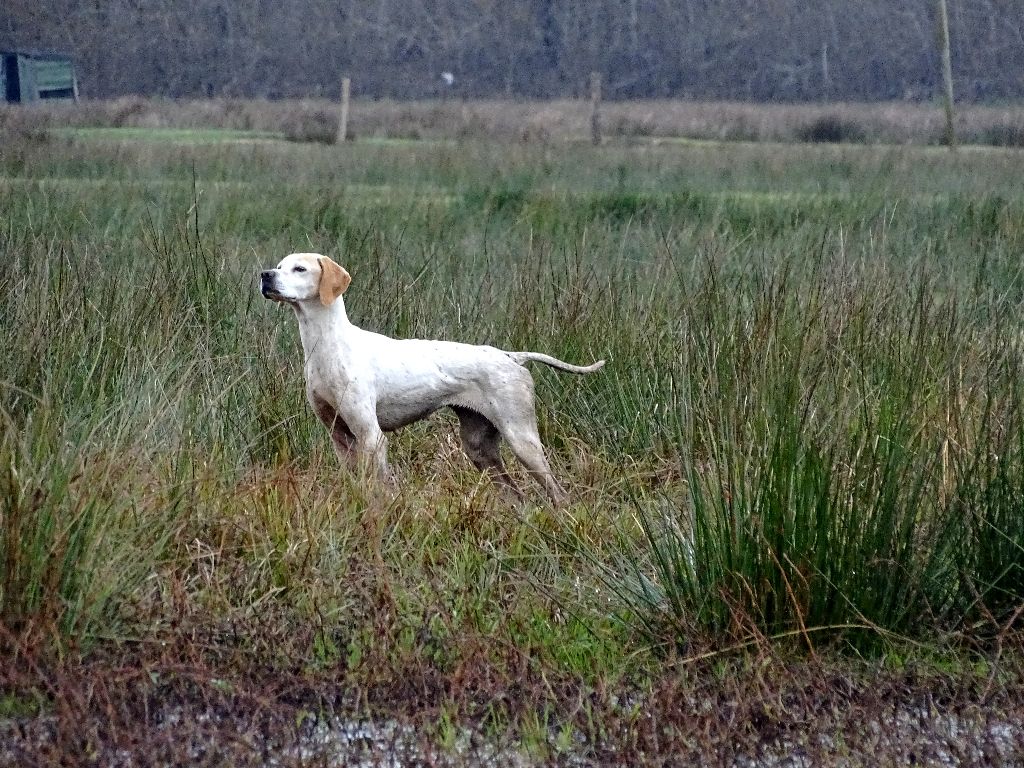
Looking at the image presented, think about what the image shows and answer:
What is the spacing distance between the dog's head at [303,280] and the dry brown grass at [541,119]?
20.7 metres

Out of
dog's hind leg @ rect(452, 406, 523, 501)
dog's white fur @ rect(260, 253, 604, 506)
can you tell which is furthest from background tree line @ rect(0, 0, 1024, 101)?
dog's white fur @ rect(260, 253, 604, 506)

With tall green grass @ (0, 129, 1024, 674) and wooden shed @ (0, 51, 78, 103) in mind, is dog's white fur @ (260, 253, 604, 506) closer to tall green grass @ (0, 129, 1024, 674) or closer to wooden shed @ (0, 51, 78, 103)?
tall green grass @ (0, 129, 1024, 674)

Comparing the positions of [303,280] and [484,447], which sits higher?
[303,280]

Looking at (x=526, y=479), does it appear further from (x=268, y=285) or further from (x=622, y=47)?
(x=622, y=47)

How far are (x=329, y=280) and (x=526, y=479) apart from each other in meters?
1.21

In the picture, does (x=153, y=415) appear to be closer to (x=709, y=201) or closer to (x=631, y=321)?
(x=631, y=321)

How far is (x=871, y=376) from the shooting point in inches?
237

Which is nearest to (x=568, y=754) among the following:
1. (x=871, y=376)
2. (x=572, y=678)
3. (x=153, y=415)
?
(x=572, y=678)

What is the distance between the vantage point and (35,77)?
32625 mm

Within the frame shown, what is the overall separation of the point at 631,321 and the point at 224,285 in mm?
1959

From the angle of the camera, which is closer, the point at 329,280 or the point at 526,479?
the point at 329,280

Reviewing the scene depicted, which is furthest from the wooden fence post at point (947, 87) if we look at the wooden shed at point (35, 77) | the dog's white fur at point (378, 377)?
Answer: the dog's white fur at point (378, 377)

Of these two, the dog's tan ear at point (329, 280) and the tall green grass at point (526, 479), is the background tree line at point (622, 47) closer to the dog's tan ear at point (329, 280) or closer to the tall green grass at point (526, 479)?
the tall green grass at point (526, 479)

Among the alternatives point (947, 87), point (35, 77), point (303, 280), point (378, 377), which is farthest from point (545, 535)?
point (35, 77)
